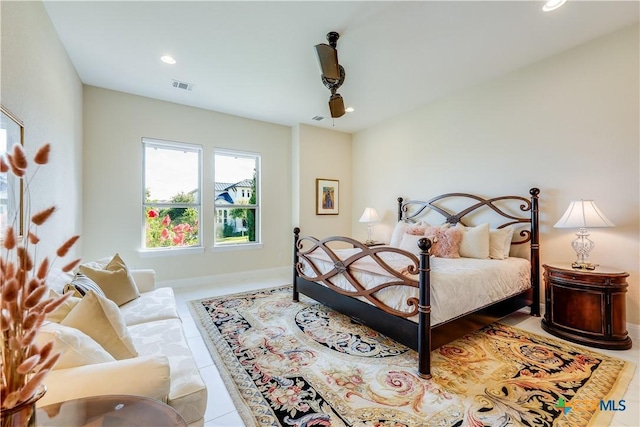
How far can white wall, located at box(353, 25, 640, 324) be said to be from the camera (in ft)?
8.52

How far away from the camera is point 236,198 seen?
495 cm

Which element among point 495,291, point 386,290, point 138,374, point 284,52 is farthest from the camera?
point 284,52

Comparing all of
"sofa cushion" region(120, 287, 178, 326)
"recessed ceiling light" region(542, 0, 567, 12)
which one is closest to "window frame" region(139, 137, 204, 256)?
"sofa cushion" region(120, 287, 178, 326)

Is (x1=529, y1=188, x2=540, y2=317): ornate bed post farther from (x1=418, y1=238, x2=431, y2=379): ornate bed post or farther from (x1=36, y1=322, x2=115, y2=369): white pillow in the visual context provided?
(x1=36, y1=322, x2=115, y2=369): white pillow

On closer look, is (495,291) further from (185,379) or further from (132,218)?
(132,218)

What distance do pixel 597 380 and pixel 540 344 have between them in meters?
0.55

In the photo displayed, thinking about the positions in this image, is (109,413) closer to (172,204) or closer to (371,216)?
(172,204)

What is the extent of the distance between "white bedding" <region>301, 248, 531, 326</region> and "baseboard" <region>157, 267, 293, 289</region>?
6.56 ft

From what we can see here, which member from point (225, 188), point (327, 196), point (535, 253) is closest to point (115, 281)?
point (225, 188)

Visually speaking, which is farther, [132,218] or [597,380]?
[132,218]

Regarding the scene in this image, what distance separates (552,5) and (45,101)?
14.0 ft

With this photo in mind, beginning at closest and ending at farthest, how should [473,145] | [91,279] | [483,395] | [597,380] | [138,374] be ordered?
[138,374] < [483,395] < [597,380] < [91,279] < [473,145]

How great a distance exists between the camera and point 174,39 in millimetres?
2688

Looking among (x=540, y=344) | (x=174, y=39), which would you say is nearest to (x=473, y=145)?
(x=540, y=344)
